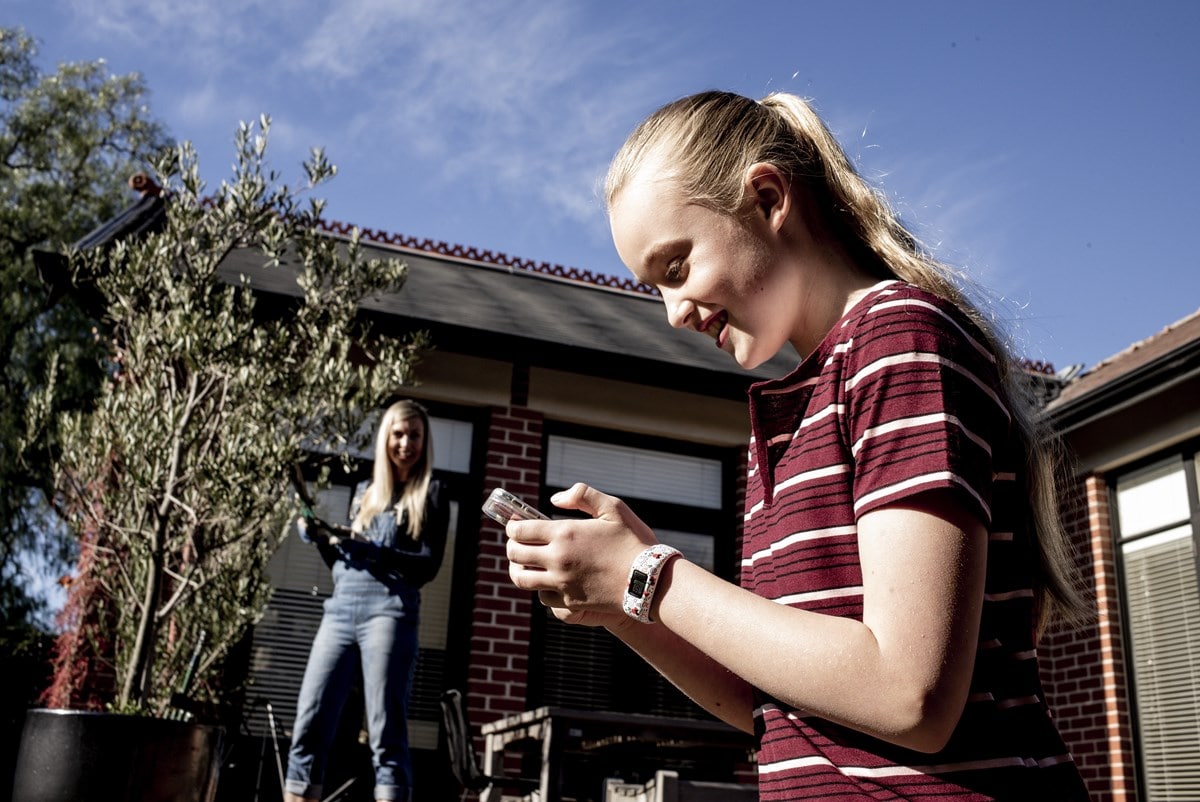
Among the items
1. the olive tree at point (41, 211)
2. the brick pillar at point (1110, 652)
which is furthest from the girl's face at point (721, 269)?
the olive tree at point (41, 211)

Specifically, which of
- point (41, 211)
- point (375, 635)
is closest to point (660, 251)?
point (375, 635)

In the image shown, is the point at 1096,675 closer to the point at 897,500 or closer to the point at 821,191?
the point at 821,191

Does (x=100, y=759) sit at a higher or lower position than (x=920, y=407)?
lower

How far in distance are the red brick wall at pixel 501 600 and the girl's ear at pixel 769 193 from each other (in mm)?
6336

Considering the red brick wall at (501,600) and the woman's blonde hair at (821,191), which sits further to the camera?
the red brick wall at (501,600)

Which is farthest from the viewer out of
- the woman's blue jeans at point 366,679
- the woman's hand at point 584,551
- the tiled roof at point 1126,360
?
the tiled roof at point 1126,360

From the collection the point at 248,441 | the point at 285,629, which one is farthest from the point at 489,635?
the point at 248,441

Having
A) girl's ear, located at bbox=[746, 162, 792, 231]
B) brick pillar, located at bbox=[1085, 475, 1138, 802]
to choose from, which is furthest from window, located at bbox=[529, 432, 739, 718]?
girl's ear, located at bbox=[746, 162, 792, 231]

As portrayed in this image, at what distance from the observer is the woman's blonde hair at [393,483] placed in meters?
5.52

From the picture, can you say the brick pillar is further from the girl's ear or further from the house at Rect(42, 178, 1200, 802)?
the girl's ear

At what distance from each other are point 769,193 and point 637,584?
514mm

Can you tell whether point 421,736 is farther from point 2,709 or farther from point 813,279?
point 813,279

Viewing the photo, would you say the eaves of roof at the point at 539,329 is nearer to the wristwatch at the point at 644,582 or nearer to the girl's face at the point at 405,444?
the girl's face at the point at 405,444

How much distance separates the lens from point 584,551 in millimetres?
1097
